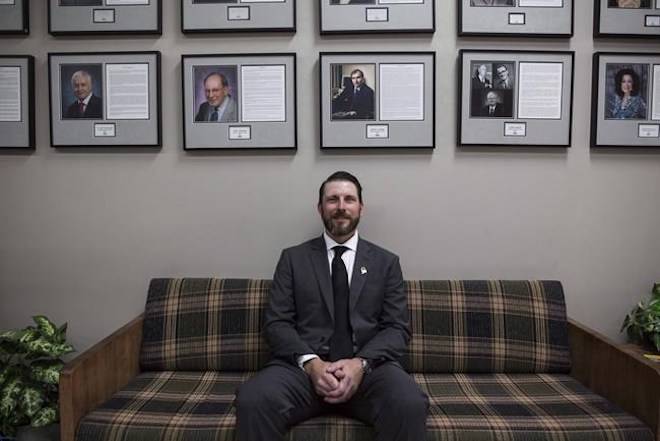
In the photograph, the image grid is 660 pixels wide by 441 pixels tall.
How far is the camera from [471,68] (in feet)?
8.14

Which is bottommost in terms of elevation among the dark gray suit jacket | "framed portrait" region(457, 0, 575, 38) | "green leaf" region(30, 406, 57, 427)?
"green leaf" region(30, 406, 57, 427)

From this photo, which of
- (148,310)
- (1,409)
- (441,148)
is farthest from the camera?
(441,148)

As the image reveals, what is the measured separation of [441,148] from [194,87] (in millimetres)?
1244

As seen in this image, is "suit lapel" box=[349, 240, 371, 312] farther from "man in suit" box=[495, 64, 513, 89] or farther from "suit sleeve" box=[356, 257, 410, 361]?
"man in suit" box=[495, 64, 513, 89]

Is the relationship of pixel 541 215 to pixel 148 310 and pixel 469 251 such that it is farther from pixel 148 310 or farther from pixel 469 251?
pixel 148 310

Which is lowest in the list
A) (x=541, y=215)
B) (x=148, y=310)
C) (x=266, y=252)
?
(x=148, y=310)

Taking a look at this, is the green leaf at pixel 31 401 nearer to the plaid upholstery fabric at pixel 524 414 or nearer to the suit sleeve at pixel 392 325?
the suit sleeve at pixel 392 325

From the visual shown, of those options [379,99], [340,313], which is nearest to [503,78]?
[379,99]

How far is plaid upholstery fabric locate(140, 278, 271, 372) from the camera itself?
229 cm

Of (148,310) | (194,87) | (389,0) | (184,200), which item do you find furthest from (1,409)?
(389,0)

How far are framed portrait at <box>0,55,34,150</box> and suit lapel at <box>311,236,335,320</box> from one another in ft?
5.06

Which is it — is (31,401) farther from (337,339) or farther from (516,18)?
(516,18)

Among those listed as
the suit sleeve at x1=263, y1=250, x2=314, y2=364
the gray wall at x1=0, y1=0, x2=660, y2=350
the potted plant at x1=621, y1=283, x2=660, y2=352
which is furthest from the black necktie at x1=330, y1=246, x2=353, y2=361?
the potted plant at x1=621, y1=283, x2=660, y2=352

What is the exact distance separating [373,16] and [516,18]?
687mm
